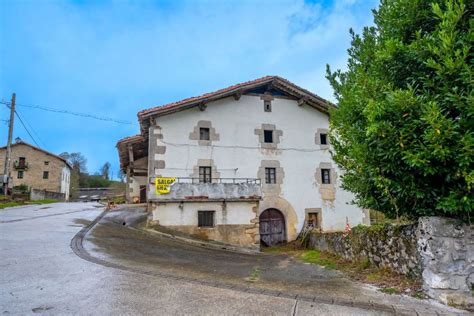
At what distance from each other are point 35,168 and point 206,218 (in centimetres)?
3898

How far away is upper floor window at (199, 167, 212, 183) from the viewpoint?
13.9 meters

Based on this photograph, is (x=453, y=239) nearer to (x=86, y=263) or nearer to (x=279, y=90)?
(x=86, y=263)

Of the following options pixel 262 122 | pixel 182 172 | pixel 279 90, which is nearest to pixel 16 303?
pixel 182 172

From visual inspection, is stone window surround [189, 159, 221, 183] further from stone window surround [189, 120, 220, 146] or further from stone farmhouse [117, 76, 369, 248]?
stone window surround [189, 120, 220, 146]

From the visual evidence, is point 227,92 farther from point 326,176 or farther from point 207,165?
point 326,176

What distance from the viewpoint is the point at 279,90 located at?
15812 mm

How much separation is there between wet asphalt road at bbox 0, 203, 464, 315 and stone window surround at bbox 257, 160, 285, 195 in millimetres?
6828

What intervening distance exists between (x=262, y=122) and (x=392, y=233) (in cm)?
1003

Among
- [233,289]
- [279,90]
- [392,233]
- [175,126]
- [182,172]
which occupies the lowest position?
[233,289]

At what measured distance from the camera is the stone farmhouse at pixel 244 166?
12.7 metres

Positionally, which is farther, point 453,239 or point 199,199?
point 199,199

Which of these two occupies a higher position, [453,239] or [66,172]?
[66,172]

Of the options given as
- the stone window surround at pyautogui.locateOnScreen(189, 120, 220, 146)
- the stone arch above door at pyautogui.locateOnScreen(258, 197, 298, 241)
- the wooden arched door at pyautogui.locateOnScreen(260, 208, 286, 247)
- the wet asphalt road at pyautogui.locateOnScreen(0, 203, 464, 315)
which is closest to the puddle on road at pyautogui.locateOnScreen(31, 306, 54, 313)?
the wet asphalt road at pyautogui.locateOnScreen(0, 203, 464, 315)

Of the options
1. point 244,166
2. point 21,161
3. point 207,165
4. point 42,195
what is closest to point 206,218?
point 207,165
